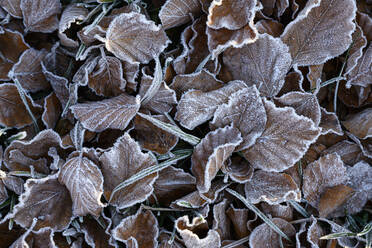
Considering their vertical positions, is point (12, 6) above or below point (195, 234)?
above

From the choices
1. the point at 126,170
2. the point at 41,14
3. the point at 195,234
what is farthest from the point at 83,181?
the point at 41,14

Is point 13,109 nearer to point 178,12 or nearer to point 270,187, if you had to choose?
point 178,12

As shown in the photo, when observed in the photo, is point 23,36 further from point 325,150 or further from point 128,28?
point 325,150

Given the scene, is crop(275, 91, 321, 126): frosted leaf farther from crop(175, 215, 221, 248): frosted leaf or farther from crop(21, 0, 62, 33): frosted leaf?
crop(21, 0, 62, 33): frosted leaf

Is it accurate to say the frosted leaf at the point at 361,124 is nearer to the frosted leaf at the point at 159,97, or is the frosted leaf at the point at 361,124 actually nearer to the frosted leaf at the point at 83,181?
the frosted leaf at the point at 159,97

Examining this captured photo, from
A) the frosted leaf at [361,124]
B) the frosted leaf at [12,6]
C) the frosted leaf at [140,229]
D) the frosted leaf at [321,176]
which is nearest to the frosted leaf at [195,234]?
the frosted leaf at [140,229]

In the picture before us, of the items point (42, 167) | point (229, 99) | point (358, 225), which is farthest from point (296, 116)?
point (42, 167)
